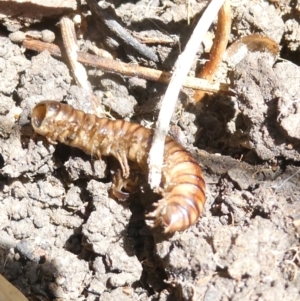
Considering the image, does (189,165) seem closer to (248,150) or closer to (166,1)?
(248,150)

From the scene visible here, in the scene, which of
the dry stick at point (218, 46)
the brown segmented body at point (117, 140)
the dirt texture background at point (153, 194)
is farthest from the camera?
the dry stick at point (218, 46)

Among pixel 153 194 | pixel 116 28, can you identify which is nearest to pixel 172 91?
pixel 153 194

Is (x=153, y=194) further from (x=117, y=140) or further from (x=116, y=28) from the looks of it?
(x=116, y=28)

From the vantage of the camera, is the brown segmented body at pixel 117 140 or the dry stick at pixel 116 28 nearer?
the brown segmented body at pixel 117 140

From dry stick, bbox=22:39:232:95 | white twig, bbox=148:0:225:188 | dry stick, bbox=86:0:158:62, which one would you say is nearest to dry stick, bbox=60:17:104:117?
dry stick, bbox=22:39:232:95

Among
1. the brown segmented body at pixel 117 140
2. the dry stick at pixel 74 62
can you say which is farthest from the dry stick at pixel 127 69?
the brown segmented body at pixel 117 140

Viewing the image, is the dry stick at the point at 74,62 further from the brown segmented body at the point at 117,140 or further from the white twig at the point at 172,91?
the white twig at the point at 172,91
